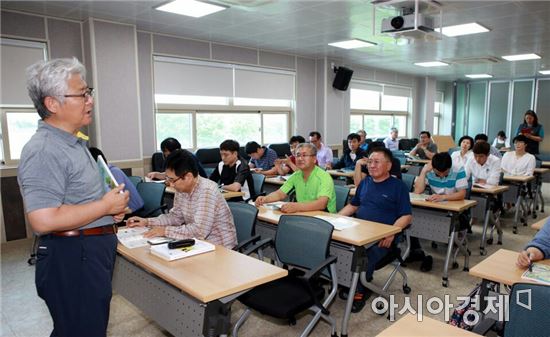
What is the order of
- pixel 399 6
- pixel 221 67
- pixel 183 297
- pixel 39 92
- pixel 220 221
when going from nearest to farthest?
pixel 39 92 < pixel 183 297 < pixel 220 221 < pixel 399 6 < pixel 221 67

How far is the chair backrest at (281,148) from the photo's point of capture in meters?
8.02

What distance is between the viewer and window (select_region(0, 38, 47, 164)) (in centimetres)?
500

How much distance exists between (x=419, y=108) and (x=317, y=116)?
215 inches

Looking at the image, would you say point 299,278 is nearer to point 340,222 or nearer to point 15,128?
point 340,222

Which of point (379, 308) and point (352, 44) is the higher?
point (352, 44)

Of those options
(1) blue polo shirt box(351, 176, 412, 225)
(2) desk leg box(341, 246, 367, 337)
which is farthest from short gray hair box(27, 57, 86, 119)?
(1) blue polo shirt box(351, 176, 412, 225)

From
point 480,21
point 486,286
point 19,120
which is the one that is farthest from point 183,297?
point 480,21

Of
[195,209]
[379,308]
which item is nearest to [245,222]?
[195,209]

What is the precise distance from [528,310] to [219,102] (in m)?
6.62

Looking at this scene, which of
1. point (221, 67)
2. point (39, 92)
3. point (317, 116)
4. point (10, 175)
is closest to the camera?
point (39, 92)

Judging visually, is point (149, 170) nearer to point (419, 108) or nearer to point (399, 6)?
A: point (399, 6)

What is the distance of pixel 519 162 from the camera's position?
6.01m

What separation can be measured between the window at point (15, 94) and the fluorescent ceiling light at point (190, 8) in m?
1.97

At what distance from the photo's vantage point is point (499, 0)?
4645 mm
